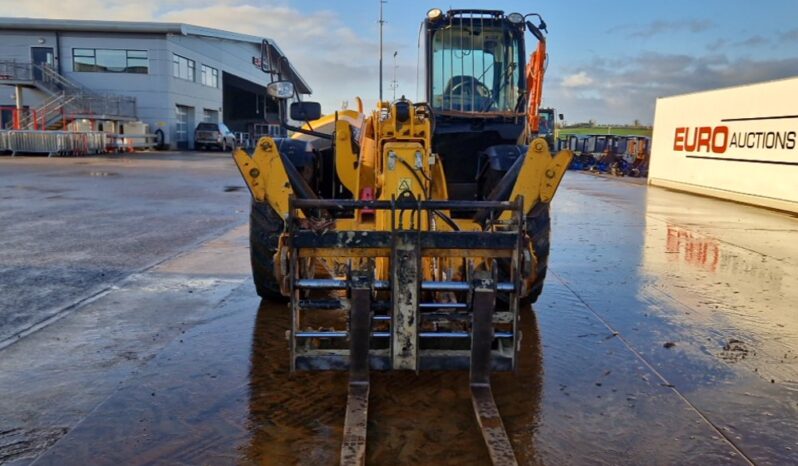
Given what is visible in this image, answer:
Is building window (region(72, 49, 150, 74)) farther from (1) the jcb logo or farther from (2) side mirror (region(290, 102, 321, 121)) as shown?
(2) side mirror (region(290, 102, 321, 121))

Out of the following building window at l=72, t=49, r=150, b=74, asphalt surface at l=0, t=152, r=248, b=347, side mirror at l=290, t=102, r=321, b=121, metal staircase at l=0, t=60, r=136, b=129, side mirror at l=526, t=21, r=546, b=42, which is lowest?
asphalt surface at l=0, t=152, r=248, b=347

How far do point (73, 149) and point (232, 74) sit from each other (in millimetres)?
23075

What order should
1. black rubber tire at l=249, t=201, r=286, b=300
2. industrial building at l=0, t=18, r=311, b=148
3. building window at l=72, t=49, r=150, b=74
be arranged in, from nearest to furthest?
1. black rubber tire at l=249, t=201, r=286, b=300
2. industrial building at l=0, t=18, r=311, b=148
3. building window at l=72, t=49, r=150, b=74

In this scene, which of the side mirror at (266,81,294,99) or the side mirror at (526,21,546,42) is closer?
the side mirror at (266,81,294,99)

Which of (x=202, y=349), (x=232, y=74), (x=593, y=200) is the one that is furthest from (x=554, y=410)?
(x=232, y=74)

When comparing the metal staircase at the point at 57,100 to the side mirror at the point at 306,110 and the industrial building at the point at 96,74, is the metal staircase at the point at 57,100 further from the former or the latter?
the side mirror at the point at 306,110

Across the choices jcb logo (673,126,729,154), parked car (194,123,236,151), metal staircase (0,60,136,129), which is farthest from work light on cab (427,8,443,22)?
parked car (194,123,236,151)

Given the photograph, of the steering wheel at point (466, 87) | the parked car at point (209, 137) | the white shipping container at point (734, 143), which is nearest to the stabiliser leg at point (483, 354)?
the steering wheel at point (466, 87)

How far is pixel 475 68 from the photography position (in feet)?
22.3

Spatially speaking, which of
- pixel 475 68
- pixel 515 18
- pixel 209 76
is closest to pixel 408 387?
pixel 475 68

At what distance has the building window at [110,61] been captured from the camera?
4100 centimetres

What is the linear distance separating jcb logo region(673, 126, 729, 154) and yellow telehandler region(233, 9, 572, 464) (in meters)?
13.1

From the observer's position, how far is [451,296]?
438cm

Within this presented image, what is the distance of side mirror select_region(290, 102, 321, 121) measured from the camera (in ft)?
17.9
